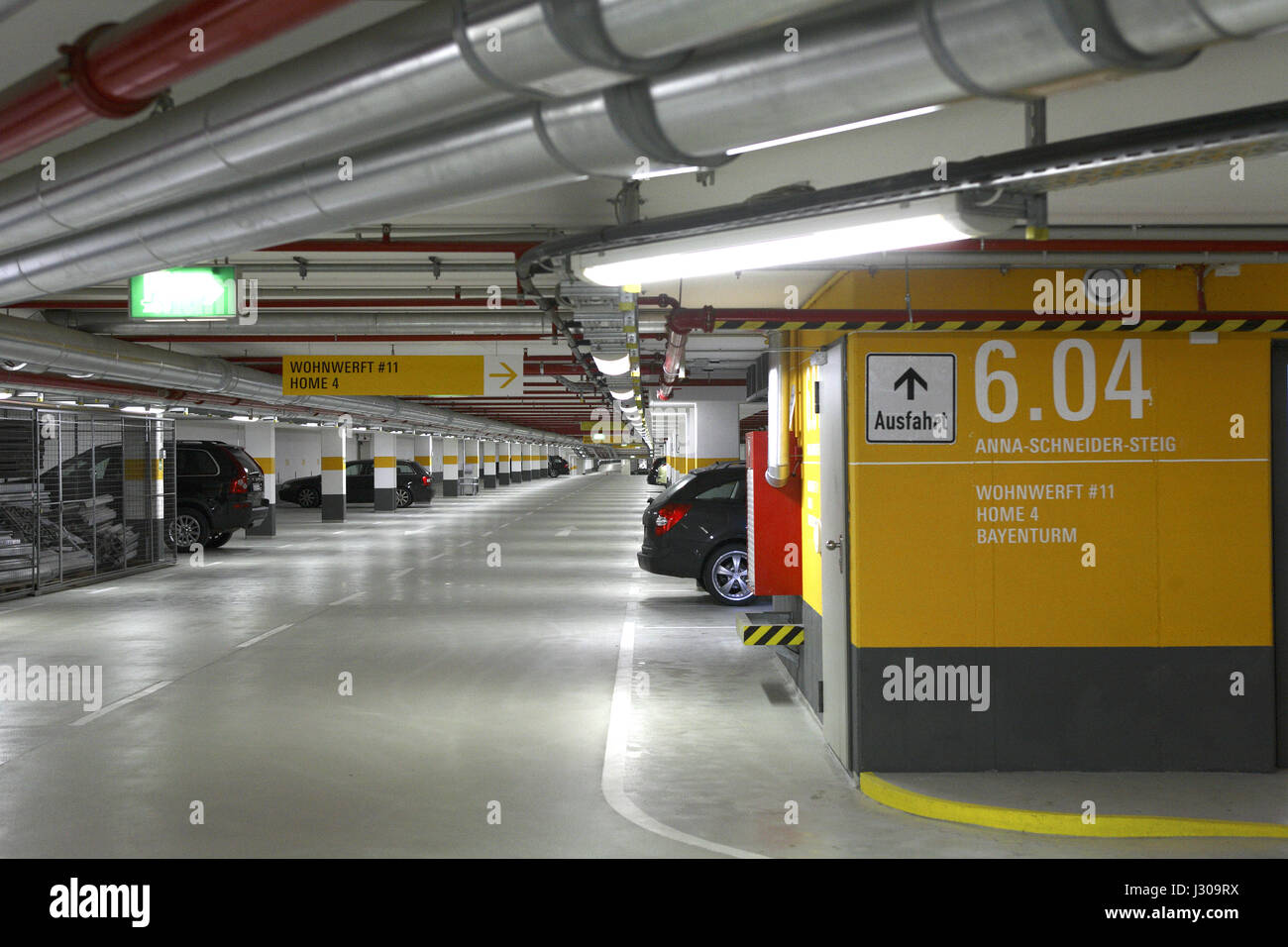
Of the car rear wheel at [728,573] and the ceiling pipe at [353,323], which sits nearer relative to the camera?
the ceiling pipe at [353,323]

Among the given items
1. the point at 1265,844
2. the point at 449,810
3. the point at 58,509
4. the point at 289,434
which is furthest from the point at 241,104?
the point at 289,434

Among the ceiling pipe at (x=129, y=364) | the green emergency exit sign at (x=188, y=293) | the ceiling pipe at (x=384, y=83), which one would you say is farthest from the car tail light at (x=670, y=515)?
the ceiling pipe at (x=384, y=83)

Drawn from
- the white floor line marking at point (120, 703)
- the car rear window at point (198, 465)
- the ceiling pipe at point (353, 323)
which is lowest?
the white floor line marking at point (120, 703)

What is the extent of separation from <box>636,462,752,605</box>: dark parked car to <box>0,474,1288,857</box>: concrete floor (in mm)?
528

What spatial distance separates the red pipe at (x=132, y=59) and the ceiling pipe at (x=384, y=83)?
3cm

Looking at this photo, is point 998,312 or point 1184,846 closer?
point 1184,846

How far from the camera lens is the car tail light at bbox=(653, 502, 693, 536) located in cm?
1350

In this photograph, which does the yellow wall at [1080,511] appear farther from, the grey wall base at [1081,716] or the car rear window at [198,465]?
the car rear window at [198,465]

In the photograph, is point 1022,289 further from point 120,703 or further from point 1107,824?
point 120,703

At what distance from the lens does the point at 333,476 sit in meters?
30.5

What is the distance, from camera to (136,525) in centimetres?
1859

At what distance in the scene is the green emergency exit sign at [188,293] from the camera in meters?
8.16
